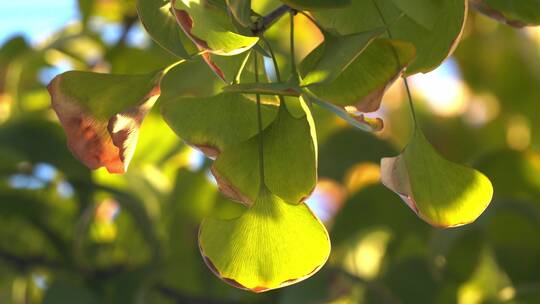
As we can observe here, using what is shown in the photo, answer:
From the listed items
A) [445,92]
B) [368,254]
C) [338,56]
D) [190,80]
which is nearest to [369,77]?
[338,56]

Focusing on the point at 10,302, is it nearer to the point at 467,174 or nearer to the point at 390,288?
the point at 390,288

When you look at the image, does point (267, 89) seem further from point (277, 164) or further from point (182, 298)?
point (182, 298)

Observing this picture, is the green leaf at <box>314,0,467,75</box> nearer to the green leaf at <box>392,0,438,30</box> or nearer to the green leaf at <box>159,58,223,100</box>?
the green leaf at <box>392,0,438,30</box>

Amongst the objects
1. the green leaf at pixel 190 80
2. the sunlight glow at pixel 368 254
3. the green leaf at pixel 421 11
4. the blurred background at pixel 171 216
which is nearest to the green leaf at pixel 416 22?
the green leaf at pixel 421 11

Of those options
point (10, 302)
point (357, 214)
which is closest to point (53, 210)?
point (10, 302)

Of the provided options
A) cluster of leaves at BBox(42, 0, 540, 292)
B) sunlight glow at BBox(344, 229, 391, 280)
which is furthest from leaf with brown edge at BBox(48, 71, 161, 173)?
sunlight glow at BBox(344, 229, 391, 280)

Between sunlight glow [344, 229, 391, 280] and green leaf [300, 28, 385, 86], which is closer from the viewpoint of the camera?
green leaf [300, 28, 385, 86]
